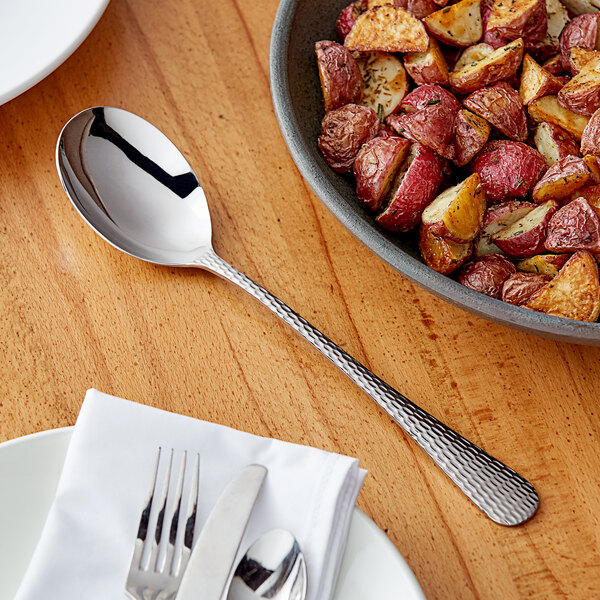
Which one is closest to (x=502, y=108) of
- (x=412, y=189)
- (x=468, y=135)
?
(x=468, y=135)

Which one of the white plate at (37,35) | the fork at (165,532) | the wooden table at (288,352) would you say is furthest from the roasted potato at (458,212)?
the white plate at (37,35)

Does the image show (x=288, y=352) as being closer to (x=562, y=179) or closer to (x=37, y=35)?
(x=562, y=179)

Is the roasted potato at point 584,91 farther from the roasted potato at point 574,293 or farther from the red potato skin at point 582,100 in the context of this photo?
the roasted potato at point 574,293

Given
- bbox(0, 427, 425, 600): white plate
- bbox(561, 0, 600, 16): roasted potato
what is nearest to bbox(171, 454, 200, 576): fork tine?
bbox(0, 427, 425, 600): white plate

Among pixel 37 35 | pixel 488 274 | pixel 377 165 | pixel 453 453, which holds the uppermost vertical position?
pixel 37 35

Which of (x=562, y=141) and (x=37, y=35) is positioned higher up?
(x=37, y=35)

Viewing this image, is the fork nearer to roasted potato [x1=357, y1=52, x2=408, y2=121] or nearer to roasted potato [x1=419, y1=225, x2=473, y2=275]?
roasted potato [x1=419, y1=225, x2=473, y2=275]

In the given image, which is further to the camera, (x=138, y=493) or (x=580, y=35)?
(x=580, y=35)
